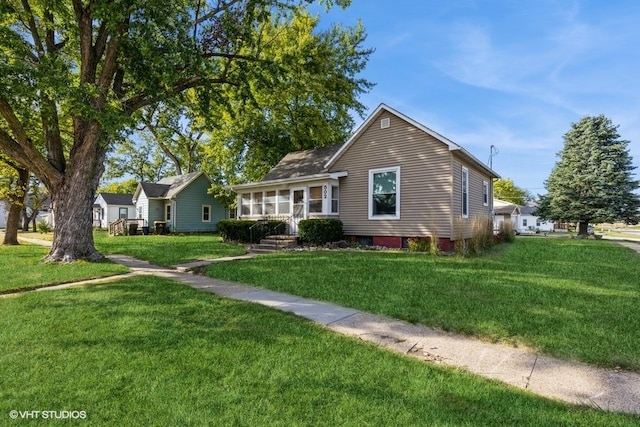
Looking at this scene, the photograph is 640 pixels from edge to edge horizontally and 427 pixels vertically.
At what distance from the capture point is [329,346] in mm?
4016

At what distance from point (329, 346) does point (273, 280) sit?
3988 mm

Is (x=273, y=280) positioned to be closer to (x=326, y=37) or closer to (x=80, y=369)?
(x=80, y=369)

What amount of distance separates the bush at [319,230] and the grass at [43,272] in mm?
6891

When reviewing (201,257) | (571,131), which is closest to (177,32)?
(201,257)

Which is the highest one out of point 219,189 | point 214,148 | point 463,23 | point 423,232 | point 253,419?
point 463,23

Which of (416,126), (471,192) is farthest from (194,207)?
(471,192)

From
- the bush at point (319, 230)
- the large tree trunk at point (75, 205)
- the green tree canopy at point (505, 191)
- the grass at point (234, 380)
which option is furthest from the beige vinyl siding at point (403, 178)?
the green tree canopy at point (505, 191)

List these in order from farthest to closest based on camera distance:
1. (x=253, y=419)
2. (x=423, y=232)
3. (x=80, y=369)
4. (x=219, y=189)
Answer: (x=219, y=189), (x=423, y=232), (x=80, y=369), (x=253, y=419)

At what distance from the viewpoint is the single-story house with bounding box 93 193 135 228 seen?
40281 millimetres

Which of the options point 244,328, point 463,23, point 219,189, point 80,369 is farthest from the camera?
point 219,189

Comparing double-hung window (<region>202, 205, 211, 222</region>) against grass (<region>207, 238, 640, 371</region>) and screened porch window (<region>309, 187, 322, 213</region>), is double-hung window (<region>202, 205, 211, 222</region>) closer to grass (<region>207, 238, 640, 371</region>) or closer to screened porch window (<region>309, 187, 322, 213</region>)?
screened porch window (<region>309, 187, 322, 213</region>)

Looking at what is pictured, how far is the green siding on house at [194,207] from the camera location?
2914 cm

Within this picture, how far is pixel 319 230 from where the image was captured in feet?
47.9

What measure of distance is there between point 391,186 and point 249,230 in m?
6.88
